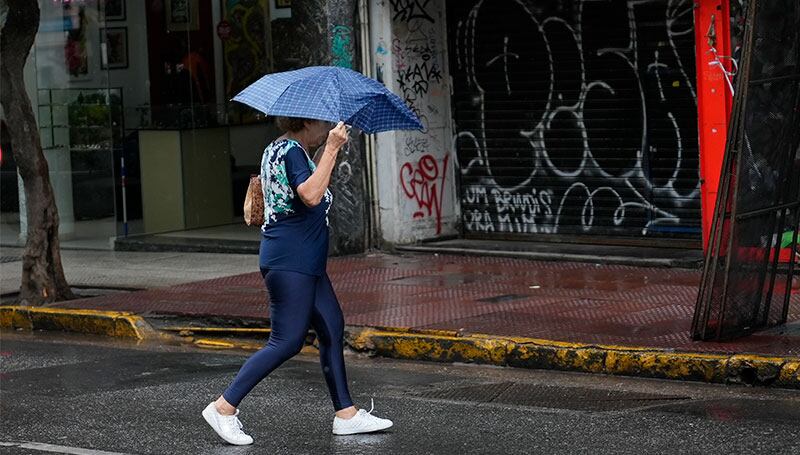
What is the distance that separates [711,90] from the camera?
1282cm

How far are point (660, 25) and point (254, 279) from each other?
15.0 feet

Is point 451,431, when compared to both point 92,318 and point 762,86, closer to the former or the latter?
point 762,86

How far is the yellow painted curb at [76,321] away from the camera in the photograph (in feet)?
39.9

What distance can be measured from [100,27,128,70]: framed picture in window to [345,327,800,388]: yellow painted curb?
8101mm

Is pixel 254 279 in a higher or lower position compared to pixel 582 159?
lower

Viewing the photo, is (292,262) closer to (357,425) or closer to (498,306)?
(357,425)

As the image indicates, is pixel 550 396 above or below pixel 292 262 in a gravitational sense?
below

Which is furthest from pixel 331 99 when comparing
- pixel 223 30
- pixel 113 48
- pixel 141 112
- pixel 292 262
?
pixel 113 48

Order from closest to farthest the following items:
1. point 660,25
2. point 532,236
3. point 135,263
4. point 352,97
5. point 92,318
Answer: point 352,97 < point 92,318 < point 660,25 < point 532,236 < point 135,263

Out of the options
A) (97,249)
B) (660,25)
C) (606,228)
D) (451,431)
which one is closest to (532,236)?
(606,228)

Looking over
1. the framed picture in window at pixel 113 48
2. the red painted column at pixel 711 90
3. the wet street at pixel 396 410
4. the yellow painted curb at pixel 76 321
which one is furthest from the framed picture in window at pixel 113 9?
the wet street at pixel 396 410

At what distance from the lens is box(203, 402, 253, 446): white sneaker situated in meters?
7.61

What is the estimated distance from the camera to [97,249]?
58.7 feet

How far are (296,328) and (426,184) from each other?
8.28 metres
